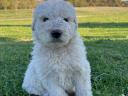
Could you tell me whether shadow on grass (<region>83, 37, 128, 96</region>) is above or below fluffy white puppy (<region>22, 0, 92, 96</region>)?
below

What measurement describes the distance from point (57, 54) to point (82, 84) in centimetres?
49

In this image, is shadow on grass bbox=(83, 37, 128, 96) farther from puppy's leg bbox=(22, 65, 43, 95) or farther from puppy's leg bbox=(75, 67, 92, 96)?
puppy's leg bbox=(22, 65, 43, 95)

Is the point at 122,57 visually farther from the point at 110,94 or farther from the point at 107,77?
the point at 110,94

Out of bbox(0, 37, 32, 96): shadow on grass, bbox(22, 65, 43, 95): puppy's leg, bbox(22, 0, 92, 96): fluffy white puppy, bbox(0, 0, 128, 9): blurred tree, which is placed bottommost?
bbox(0, 0, 128, 9): blurred tree

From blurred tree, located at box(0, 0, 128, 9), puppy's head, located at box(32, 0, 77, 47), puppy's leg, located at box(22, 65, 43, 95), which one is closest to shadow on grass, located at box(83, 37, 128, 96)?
puppy's leg, located at box(22, 65, 43, 95)

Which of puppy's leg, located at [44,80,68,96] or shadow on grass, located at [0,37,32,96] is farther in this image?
shadow on grass, located at [0,37,32,96]

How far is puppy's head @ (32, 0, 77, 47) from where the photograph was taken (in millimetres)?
5387

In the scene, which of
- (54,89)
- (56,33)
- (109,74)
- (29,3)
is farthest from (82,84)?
(29,3)

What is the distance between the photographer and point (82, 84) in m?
5.90

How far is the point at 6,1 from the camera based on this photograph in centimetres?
3712

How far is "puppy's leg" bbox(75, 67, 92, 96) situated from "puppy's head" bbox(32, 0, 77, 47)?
20.3 inches

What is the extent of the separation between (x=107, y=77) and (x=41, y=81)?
77.1 inches

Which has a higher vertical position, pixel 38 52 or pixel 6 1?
pixel 38 52

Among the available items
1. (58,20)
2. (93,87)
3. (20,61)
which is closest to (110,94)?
(93,87)
